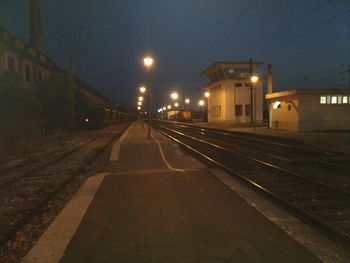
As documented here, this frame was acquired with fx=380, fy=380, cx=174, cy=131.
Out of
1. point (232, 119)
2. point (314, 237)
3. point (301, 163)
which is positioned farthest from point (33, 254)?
point (232, 119)

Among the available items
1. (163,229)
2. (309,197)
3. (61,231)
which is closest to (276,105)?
(309,197)

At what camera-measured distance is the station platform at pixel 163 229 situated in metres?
4.93

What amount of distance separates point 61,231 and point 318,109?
32.3 meters

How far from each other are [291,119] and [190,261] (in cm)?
3331

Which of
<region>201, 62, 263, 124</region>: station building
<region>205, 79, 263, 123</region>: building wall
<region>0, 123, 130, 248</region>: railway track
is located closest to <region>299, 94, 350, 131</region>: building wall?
<region>0, 123, 130, 248</region>: railway track

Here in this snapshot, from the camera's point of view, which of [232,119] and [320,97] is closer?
[320,97]

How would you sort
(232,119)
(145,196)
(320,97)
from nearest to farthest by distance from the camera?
(145,196), (320,97), (232,119)

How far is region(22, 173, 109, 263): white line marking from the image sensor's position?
507 centimetres

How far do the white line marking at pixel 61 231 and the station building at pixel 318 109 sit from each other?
28.6 meters

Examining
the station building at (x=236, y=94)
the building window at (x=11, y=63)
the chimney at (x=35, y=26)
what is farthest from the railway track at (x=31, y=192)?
the station building at (x=236, y=94)

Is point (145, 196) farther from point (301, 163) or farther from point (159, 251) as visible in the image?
point (301, 163)

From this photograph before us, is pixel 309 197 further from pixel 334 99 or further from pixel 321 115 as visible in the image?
pixel 334 99

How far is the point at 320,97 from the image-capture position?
34.6 metres

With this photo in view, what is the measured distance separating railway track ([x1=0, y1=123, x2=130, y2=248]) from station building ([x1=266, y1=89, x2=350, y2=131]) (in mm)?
23474
